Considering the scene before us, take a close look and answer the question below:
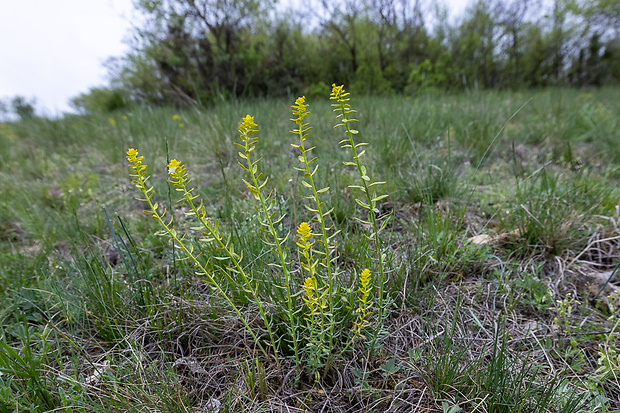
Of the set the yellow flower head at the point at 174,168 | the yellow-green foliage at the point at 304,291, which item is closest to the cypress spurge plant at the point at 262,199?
the yellow-green foliage at the point at 304,291

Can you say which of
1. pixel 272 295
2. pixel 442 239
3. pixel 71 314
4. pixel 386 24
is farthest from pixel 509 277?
pixel 386 24

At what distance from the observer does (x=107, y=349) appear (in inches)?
48.9

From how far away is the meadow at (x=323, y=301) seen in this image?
98 centimetres

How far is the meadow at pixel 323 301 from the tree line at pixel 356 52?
391 cm

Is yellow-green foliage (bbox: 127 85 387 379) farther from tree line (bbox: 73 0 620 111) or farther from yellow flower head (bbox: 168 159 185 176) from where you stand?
tree line (bbox: 73 0 620 111)

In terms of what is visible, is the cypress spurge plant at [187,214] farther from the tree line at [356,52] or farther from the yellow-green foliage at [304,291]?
the tree line at [356,52]

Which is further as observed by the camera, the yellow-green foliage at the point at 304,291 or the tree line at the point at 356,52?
the tree line at the point at 356,52

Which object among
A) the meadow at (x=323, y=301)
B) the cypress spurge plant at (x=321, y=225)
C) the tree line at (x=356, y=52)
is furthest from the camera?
the tree line at (x=356, y=52)

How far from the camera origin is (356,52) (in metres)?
9.44

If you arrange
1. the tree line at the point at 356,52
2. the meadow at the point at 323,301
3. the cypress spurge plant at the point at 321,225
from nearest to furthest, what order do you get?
the cypress spurge plant at the point at 321,225
the meadow at the point at 323,301
the tree line at the point at 356,52

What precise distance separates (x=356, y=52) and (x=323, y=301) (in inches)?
392

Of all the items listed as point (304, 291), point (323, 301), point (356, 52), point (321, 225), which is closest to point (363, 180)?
point (321, 225)

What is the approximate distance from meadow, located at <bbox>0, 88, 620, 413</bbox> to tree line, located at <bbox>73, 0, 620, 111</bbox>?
3.91 meters

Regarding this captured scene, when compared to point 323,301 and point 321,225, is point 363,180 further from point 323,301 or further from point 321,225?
point 323,301
